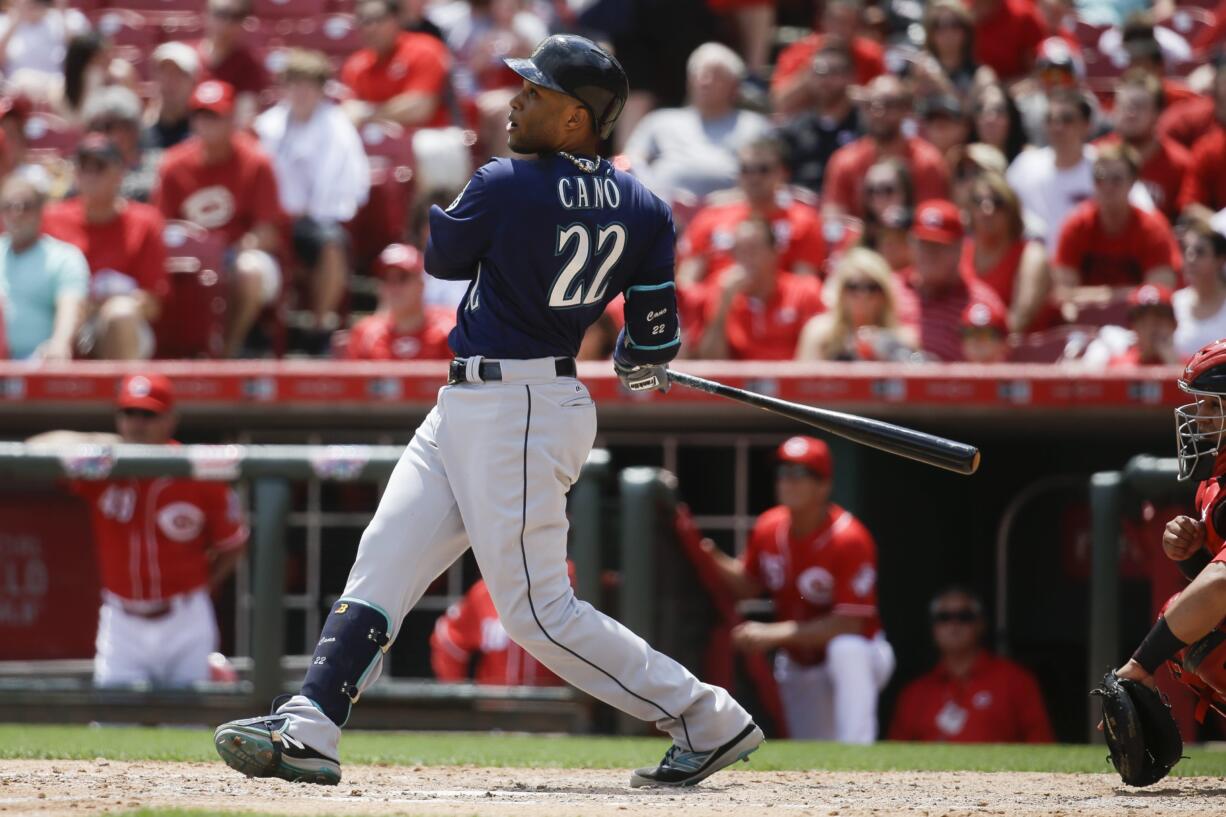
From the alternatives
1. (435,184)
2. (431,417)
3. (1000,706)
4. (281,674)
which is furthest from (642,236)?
(435,184)

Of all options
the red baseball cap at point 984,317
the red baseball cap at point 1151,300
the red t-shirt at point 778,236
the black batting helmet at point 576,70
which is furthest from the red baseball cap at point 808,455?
the black batting helmet at point 576,70

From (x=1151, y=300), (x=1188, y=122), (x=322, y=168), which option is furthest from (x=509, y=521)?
(x=1188, y=122)

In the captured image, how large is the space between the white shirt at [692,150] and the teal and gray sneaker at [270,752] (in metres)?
5.97

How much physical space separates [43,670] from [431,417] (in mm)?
3734

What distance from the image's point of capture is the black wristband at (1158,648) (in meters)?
4.09

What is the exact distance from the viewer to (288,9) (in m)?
12.4

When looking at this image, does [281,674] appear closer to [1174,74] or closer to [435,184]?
[435,184]

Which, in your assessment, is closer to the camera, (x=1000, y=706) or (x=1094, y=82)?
(x=1000, y=706)

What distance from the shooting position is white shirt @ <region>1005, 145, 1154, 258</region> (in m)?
8.92

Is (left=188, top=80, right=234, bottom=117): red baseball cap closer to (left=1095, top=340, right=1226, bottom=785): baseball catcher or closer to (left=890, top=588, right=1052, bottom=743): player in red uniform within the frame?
(left=890, top=588, right=1052, bottom=743): player in red uniform

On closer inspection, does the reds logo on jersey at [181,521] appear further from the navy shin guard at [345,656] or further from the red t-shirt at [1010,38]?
the red t-shirt at [1010,38]

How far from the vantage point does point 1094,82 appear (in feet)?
34.5

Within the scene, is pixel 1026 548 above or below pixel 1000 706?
above

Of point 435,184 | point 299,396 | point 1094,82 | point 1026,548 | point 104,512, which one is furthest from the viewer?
point 1094,82
